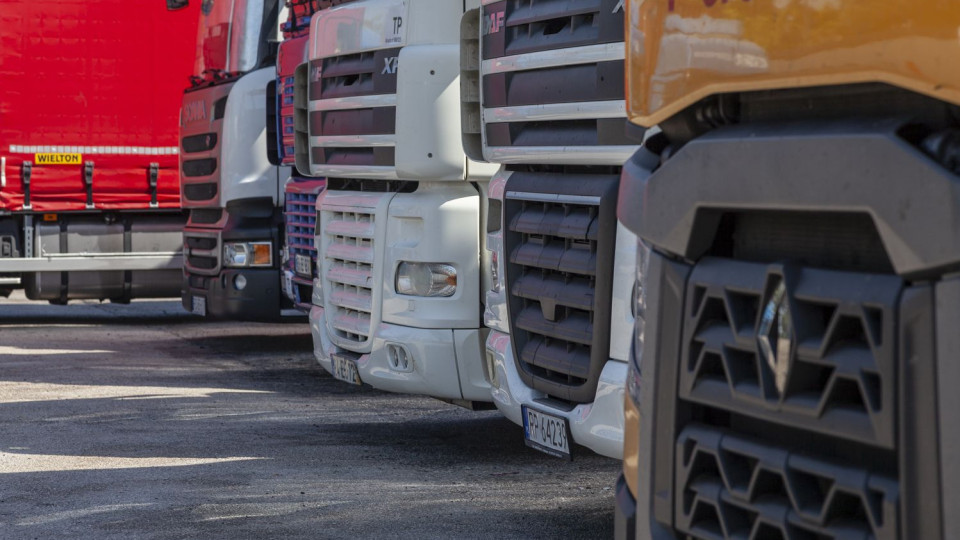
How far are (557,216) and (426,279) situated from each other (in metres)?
1.70

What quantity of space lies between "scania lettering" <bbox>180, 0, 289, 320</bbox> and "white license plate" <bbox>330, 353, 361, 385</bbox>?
4.03 m

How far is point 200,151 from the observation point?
12805 mm

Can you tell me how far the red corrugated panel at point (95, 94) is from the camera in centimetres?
1433

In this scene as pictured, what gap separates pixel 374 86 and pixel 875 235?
18.6ft

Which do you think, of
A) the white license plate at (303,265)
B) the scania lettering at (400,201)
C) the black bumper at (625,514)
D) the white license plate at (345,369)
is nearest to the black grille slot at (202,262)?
the white license plate at (303,265)

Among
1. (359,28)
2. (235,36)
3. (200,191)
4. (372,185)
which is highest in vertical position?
(235,36)

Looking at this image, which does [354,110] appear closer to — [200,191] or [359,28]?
[359,28]

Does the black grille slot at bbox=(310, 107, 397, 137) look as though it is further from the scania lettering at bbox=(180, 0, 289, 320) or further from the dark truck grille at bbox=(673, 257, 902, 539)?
the dark truck grille at bbox=(673, 257, 902, 539)

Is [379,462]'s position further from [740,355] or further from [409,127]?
[740,355]

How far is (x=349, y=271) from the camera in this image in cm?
845

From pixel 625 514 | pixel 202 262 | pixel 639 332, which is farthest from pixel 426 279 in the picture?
pixel 202 262

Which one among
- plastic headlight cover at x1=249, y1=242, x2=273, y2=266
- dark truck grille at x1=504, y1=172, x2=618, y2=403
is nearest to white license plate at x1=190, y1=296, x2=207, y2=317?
plastic headlight cover at x1=249, y1=242, x2=273, y2=266

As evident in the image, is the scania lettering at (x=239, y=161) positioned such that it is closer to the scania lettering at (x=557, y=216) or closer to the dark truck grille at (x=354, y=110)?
the dark truck grille at (x=354, y=110)

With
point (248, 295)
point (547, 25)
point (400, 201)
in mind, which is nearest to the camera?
point (547, 25)
